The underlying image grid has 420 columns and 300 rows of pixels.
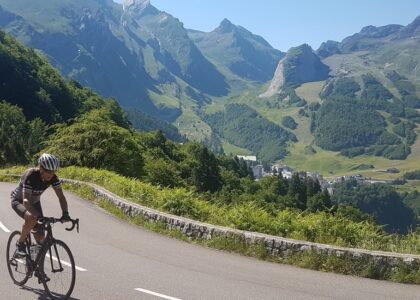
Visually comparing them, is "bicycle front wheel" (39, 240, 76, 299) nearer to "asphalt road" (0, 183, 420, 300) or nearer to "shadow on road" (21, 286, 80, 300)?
"shadow on road" (21, 286, 80, 300)

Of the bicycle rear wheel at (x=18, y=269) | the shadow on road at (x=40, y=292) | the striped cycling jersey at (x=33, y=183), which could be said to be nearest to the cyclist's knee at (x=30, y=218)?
the striped cycling jersey at (x=33, y=183)

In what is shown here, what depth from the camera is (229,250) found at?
1341 cm

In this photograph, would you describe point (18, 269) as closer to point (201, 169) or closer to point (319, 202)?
point (201, 169)

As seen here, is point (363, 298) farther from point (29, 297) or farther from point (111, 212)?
point (111, 212)

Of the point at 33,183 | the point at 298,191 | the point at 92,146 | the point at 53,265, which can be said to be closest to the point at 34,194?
the point at 33,183

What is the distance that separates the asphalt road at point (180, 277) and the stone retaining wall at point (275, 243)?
55 centimetres

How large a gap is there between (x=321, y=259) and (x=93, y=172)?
19.5 metres

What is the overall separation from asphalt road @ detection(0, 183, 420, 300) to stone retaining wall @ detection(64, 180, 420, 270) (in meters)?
0.55

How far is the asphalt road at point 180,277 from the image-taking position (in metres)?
9.21

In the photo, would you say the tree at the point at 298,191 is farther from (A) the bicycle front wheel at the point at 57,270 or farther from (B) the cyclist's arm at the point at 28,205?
(B) the cyclist's arm at the point at 28,205

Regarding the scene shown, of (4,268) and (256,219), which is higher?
(256,219)

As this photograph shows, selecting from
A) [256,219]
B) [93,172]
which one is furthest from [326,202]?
[256,219]

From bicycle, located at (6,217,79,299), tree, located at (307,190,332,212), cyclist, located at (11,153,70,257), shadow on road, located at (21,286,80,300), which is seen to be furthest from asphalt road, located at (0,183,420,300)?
tree, located at (307,190,332,212)

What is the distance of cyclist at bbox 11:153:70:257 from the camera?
8.70 m
